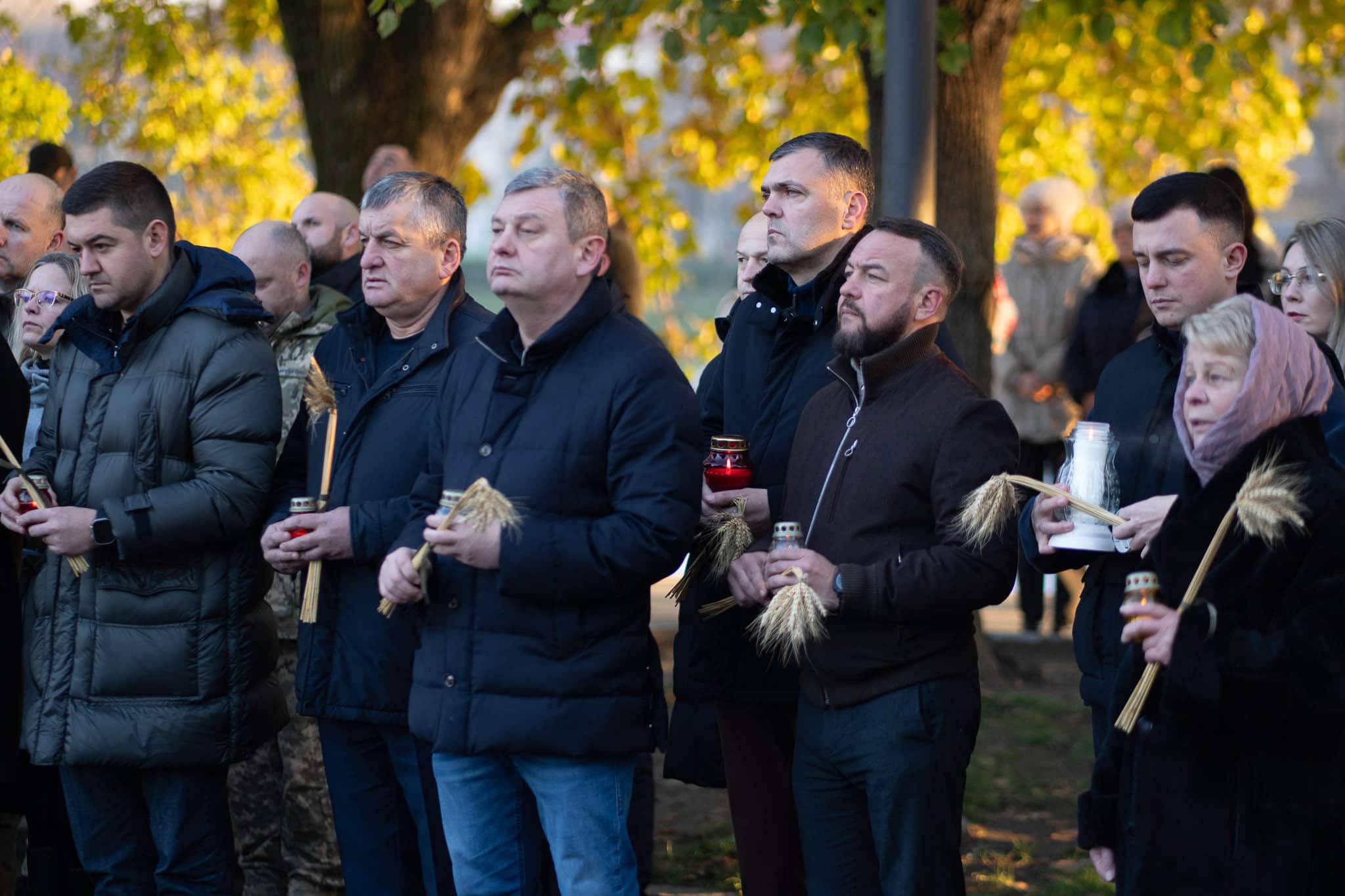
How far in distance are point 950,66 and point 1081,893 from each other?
3389 millimetres

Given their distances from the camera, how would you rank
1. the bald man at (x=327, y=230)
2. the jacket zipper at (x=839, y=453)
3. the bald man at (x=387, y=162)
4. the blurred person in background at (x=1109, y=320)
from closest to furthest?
the jacket zipper at (x=839, y=453)
the bald man at (x=327, y=230)
the bald man at (x=387, y=162)
the blurred person in background at (x=1109, y=320)

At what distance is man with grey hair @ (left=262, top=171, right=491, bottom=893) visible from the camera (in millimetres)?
4500

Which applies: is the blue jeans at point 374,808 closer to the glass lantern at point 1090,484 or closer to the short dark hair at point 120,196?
the short dark hair at point 120,196

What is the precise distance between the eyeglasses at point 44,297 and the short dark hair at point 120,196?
2.40ft

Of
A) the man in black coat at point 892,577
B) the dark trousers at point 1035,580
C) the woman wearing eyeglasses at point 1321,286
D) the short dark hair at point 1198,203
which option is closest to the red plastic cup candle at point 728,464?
the man in black coat at point 892,577

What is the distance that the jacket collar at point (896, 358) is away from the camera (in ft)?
13.5

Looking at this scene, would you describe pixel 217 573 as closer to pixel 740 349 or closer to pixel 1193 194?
pixel 740 349

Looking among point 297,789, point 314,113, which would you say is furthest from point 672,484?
point 314,113

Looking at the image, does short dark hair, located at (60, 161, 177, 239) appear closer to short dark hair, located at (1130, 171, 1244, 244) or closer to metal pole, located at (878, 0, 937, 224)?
metal pole, located at (878, 0, 937, 224)

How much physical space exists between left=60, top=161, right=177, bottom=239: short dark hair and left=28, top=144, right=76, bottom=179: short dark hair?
3850mm

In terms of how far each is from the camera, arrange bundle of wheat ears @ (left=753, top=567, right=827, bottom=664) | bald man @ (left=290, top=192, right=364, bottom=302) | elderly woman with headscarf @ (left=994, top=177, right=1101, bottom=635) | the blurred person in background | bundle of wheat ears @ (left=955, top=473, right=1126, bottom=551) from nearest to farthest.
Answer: bundle of wheat ears @ (left=955, top=473, right=1126, bottom=551), bundle of wheat ears @ (left=753, top=567, right=827, bottom=664), bald man @ (left=290, top=192, right=364, bottom=302), the blurred person in background, elderly woman with headscarf @ (left=994, top=177, right=1101, bottom=635)

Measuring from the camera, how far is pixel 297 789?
557cm

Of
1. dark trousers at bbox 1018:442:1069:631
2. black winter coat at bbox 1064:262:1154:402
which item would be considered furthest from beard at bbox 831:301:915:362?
dark trousers at bbox 1018:442:1069:631

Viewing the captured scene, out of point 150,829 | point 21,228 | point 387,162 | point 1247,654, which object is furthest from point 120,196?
point 387,162
